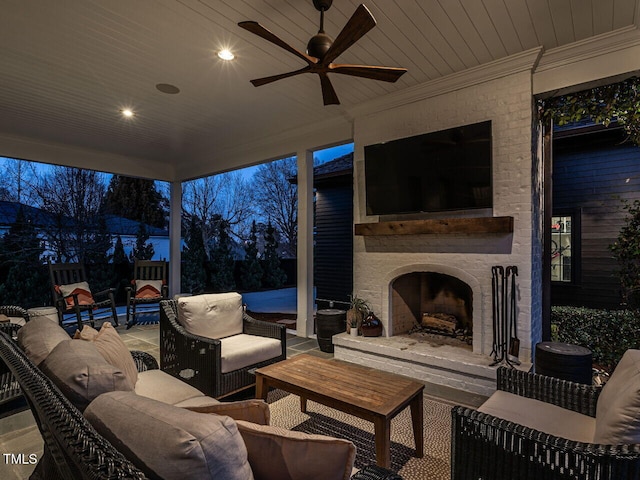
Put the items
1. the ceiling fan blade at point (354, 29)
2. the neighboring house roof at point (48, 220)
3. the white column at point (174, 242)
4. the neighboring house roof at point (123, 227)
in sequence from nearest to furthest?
1. the ceiling fan blade at point (354, 29)
2. the neighboring house roof at point (48, 220)
3. the white column at point (174, 242)
4. the neighboring house roof at point (123, 227)

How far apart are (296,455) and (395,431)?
5.79 ft

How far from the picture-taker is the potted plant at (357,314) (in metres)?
4.27

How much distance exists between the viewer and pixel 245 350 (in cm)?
306

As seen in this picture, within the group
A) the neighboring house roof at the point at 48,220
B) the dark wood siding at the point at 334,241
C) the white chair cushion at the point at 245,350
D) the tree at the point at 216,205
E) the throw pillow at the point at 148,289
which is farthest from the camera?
the tree at the point at 216,205

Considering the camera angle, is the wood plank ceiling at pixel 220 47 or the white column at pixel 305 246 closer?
the wood plank ceiling at pixel 220 47

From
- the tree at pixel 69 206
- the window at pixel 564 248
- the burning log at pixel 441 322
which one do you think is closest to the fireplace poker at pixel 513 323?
the burning log at pixel 441 322

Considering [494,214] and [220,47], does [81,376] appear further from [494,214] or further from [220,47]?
[494,214]

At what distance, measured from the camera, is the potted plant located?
14.0 feet

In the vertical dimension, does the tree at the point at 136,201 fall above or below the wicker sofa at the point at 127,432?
above

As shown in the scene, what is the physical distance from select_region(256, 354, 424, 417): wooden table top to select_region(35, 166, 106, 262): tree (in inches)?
275

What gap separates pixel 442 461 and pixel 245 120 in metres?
4.50

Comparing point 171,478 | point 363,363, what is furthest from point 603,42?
point 171,478

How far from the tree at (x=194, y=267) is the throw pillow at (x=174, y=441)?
857cm

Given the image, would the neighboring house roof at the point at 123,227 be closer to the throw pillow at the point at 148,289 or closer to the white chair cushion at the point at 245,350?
the throw pillow at the point at 148,289
